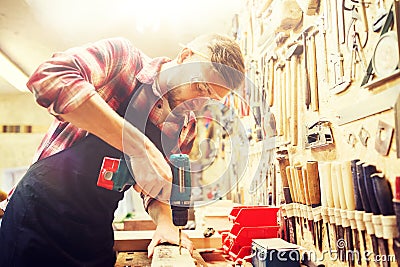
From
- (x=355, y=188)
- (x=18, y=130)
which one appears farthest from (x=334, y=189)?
(x=18, y=130)

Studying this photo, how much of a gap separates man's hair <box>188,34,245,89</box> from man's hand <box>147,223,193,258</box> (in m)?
0.85

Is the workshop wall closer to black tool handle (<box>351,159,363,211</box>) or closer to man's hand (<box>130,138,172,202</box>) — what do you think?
man's hand (<box>130,138,172,202</box>)

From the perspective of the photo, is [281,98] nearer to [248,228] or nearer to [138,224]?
[248,228]

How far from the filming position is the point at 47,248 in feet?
5.92

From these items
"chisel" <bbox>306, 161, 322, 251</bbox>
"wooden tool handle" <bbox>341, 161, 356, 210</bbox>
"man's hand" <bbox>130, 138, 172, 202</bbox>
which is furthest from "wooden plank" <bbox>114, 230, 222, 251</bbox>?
"wooden tool handle" <bbox>341, 161, 356, 210</bbox>

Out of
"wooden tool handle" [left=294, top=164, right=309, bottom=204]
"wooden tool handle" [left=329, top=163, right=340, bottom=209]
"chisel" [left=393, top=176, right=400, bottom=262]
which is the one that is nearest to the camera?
"chisel" [left=393, top=176, right=400, bottom=262]

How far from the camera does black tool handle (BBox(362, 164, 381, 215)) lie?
1212 mm

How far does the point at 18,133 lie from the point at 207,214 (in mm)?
1371

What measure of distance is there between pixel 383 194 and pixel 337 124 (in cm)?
43

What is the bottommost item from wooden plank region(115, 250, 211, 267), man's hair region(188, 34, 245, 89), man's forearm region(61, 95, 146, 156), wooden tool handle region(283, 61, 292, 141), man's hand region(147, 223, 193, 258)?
wooden plank region(115, 250, 211, 267)

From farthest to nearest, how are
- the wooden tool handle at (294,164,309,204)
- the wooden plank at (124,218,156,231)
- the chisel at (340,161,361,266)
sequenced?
1. the wooden plank at (124,218,156,231)
2. the wooden tool handle at (294,164,309,204)
3. the chisel at (340,161,361,266)

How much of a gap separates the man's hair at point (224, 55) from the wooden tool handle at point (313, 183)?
0.71 metres

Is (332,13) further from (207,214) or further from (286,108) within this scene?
(207,214)

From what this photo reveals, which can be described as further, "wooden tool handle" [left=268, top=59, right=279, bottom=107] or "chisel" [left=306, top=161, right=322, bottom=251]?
"wooden tool handle" [left=268, top=59, right=279, bottom=107]
